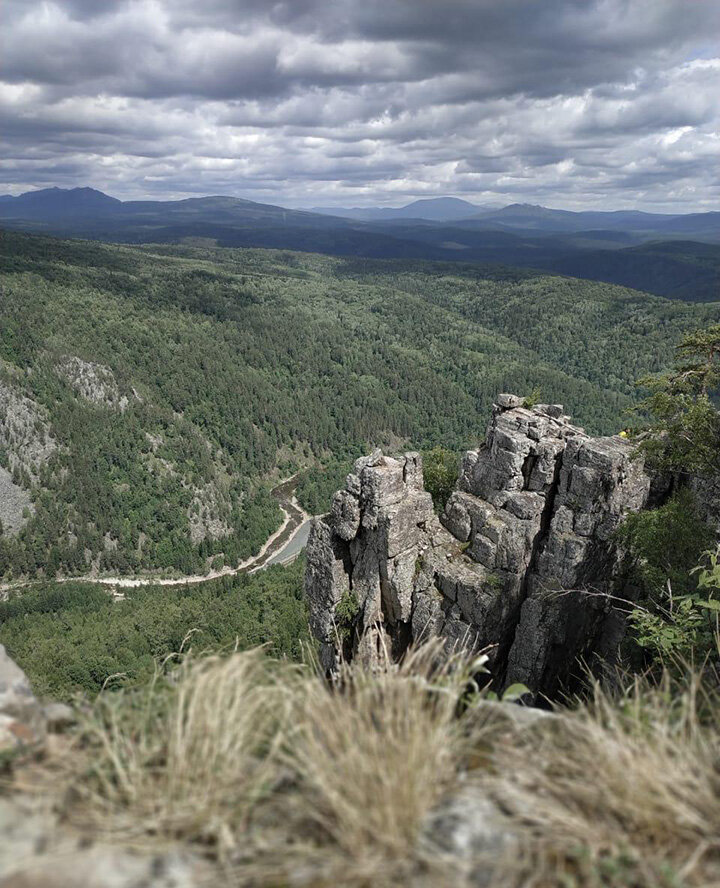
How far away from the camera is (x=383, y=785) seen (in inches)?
201

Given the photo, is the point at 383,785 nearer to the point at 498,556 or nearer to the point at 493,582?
the point at 493,582

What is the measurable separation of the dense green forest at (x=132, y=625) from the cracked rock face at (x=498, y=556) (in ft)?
76.3

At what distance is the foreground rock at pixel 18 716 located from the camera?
5887mm

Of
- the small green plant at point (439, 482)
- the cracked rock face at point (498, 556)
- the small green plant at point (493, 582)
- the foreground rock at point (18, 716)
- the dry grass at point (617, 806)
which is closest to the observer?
the dry grass at point (617, 806)

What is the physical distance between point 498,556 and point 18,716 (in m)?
25.6

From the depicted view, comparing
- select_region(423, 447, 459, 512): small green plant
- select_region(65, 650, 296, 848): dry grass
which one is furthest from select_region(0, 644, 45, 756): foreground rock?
select_region(423, 447, 459, 512): small green plant

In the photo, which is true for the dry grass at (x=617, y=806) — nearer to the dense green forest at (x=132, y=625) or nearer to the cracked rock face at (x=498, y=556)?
the cracked rock face at (x=498, y=556)

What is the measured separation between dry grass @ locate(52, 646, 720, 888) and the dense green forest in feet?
151

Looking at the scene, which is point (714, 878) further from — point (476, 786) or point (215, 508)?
point (215, 508)

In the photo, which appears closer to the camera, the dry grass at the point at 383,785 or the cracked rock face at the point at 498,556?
the dry grass at the point at 383,785

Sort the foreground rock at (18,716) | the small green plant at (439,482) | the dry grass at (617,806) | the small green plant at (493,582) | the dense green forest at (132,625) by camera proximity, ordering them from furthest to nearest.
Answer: the dense green forest at (132,625) → the small green plant at (439,482) → the small green plant at (493,582) → the foreground rock at (18,716) → the dry grass at (617,806)

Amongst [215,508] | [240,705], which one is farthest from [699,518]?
[215,508]

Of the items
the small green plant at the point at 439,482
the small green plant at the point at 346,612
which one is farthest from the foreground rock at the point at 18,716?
the small green plant at the point at 439,482

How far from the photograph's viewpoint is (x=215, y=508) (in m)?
179
